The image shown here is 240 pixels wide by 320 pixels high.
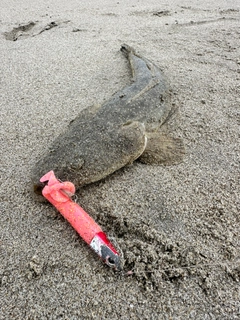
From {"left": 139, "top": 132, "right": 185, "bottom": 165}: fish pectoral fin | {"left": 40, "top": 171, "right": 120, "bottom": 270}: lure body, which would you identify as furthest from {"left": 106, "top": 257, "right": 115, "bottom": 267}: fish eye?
{"left": 139, "top": 132, "right": 185, "bottom": 165}: fish pectoral fin

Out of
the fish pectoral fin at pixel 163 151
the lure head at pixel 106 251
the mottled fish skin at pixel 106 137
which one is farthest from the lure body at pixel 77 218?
the fish pectoral fin at pixel 163 151

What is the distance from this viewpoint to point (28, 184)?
8.38 feet

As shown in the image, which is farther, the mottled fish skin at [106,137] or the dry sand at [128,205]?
the mottled fish skin at [106,137]

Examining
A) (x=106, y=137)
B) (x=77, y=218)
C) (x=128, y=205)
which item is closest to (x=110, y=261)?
(x=77, y=218)

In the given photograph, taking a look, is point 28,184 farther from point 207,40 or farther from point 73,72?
point 207,40

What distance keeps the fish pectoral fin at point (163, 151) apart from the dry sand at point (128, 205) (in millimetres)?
87

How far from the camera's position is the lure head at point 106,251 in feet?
6.18

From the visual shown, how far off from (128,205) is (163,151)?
789mm

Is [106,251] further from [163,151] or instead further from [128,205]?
[163,151]

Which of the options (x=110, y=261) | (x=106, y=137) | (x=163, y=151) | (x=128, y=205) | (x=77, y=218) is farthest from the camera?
(x=163, y=151)

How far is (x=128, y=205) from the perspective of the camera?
2328 mm

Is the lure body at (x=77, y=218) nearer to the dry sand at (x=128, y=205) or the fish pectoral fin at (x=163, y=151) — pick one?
the dry sand at (x=128, y=205)

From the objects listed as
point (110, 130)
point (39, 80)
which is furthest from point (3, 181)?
point (39, 80)

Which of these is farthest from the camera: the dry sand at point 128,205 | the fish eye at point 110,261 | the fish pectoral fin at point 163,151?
the fish pectoral fin at point 163,151
